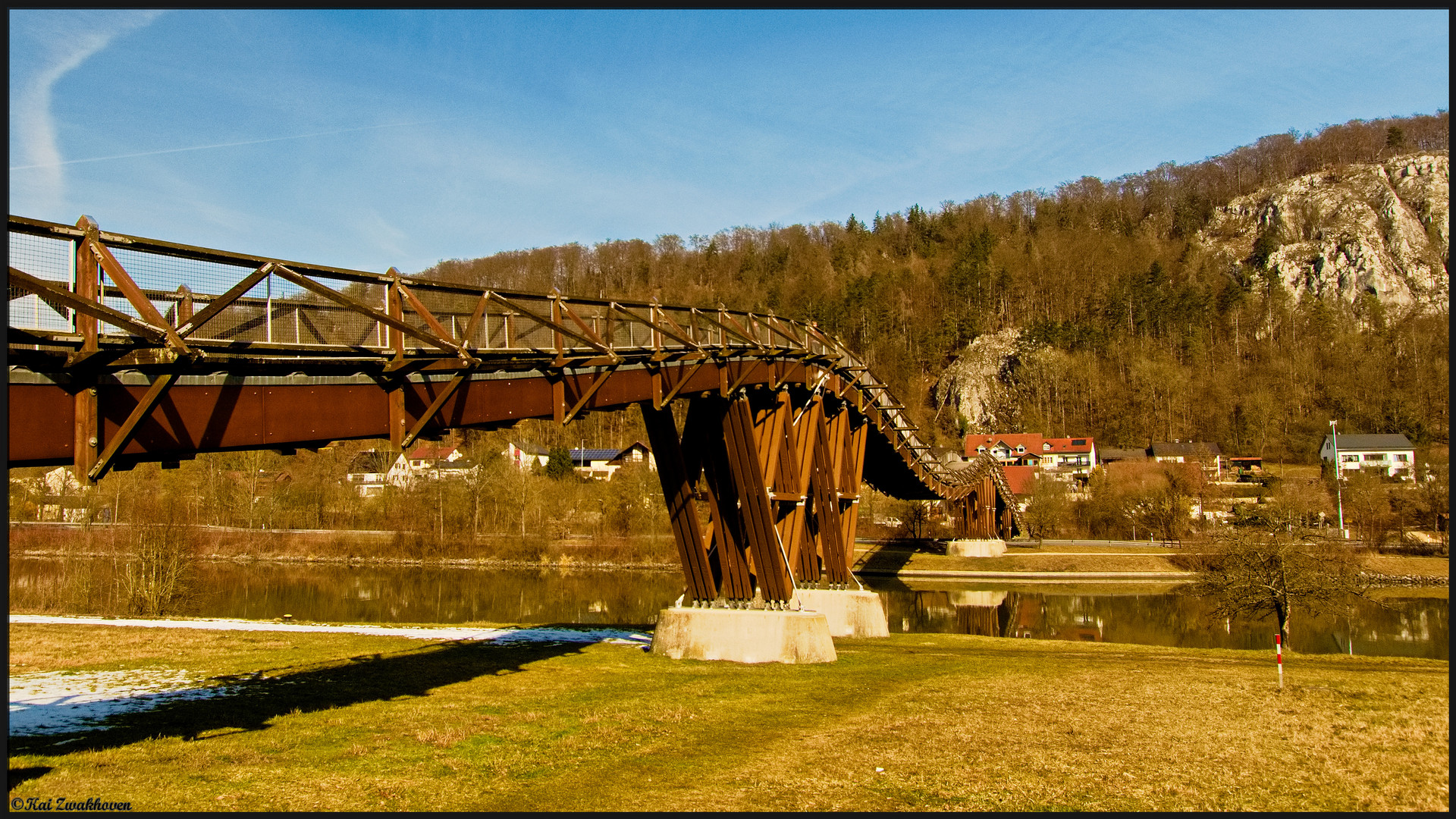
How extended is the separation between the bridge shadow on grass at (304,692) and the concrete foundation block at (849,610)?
28.2ft

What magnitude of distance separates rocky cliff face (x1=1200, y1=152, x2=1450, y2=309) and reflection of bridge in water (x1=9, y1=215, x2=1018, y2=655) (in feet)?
515

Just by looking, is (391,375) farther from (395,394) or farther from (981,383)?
(981,383)

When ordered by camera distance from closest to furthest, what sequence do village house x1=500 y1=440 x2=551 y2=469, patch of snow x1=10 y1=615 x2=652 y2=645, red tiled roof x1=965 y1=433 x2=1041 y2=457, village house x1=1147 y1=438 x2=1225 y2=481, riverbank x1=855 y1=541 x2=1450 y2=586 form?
patch of snow x1=10 y1=615 x2=652 y2=645
riverbank x1=855 y1=541 x2=1450 y2=586
village house x1=1147 y1=438 x2=1225 y2=481
village house x1=500 y1=440 x2=551 y2=469
red tiled roof x1=965 y1=433 x2=1041 y2=457

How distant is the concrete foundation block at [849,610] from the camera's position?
31.0 m

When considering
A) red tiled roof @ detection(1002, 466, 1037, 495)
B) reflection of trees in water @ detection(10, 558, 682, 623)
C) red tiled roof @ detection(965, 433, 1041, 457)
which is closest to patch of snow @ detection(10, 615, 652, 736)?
reflection of trees in water @ detection(10, 558, 682, 623)

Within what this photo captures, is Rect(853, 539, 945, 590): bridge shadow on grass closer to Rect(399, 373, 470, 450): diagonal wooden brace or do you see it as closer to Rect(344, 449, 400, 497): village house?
Rect(399, 373, 470, 450): diagonal wooden brace

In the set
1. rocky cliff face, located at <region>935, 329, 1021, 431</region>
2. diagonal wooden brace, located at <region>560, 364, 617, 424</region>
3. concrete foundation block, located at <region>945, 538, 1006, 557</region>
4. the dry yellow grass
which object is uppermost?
rocky cliff face, located at <region>935, 329, 1021, 431</region>

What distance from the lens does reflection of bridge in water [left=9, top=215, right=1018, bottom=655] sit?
32.2 feet

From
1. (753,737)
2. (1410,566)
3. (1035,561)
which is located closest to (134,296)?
(753,737)

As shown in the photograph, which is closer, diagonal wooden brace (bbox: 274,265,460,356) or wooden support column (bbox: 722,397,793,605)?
diagonal wooden brace (bbox: 274,265,460,356)

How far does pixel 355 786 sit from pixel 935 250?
185387mm

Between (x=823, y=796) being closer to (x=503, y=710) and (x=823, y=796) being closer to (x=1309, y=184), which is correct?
(x=503, y=710)

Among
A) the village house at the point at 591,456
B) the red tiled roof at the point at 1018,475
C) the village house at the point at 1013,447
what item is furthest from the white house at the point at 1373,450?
the village house at the point at 591,456

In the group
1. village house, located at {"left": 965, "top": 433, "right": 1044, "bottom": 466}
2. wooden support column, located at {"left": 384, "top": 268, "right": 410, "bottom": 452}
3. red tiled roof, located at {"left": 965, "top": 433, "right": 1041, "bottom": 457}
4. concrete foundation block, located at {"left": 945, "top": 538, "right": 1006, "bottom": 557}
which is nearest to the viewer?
wooden support column, located at {"left": 384, "top": 268, "right": 410, "bottom": 452}
